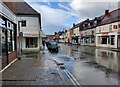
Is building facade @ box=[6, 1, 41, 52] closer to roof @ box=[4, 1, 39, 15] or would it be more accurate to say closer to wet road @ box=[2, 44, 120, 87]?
roof @ box=[4, 1, 39, 15]

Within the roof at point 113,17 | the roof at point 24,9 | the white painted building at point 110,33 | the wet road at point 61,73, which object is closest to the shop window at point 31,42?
the roof at point 24,9

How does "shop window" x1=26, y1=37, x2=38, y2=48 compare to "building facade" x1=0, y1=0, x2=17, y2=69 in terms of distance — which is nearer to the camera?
"building facade" x1=0, y1=0, x2=17, y2=69

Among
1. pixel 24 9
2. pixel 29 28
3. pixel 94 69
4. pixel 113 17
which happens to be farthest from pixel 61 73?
pixel 113 17

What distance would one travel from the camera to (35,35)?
39.9m

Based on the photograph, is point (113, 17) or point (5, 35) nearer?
point (5, 35)

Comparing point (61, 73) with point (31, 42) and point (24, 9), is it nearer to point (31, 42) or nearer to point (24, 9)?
point (31, 42)

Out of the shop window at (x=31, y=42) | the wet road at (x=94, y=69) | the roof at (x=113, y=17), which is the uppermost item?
the roof at (x=113, y=17)

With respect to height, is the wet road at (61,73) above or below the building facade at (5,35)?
below

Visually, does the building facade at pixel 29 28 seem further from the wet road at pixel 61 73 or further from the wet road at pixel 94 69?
the wet road at pixel 61 73

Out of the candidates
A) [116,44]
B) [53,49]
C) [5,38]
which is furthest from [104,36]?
[5,38]

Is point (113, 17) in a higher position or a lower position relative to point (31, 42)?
higher

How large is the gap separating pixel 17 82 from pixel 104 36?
4836 cm

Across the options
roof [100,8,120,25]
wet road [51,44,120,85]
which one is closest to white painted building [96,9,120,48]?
roof [100,8,120,25]

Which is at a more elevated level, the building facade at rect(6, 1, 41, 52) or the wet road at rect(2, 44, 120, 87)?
the building facade at rect(6, 1, 41, 52)
